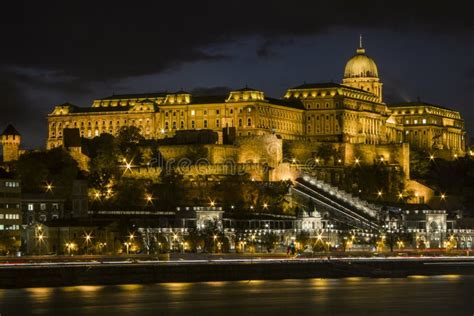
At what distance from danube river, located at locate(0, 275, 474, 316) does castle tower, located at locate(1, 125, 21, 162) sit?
275ft

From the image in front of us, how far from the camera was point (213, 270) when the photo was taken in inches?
4006

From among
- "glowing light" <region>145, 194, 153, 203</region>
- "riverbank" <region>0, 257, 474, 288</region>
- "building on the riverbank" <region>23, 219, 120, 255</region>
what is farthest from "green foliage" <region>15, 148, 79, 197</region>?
"riverbank" <region>0, 257, 474, 288</region>

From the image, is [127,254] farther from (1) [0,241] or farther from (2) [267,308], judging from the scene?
(2) [267,308]

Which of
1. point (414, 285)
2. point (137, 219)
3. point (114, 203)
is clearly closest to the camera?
point (414, 285)

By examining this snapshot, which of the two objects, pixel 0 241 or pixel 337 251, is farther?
pixel 337 251

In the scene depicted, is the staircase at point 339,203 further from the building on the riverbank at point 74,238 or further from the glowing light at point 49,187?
the building on the riverbank at point 74,238

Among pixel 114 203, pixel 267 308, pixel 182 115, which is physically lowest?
pixel 267 308

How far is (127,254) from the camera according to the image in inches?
4751

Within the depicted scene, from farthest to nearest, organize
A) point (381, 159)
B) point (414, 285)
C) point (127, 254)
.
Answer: point (381, 159)
point (127, 254)
point (414, 285)

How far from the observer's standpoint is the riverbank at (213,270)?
94.6 metres

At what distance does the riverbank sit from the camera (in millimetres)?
94562

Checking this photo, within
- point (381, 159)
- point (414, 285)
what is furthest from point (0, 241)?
point (381, 159)

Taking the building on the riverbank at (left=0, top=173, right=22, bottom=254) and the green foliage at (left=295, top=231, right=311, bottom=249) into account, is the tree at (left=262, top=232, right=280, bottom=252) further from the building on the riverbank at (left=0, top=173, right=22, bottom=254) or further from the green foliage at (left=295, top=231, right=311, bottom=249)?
the building on the riverbank at (left=0, top=173, right=22, bottom=254)

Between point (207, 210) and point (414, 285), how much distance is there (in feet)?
134
